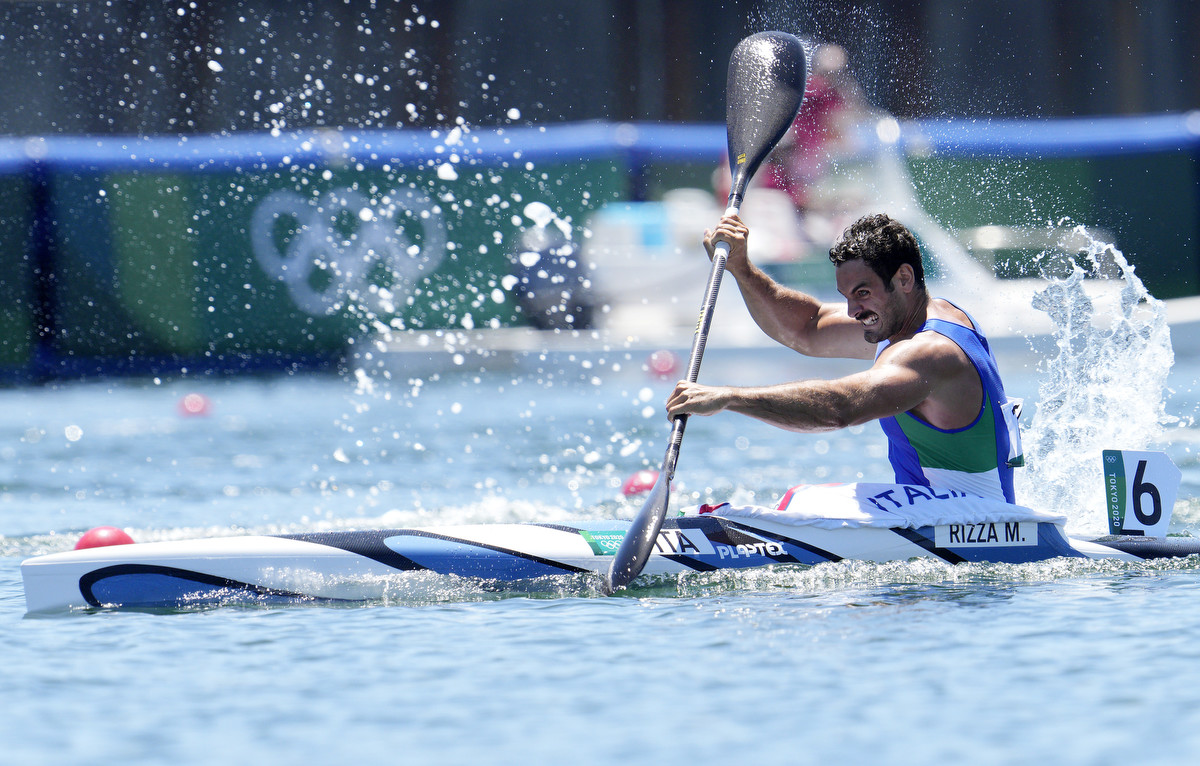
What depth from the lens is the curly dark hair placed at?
4105 millimetres

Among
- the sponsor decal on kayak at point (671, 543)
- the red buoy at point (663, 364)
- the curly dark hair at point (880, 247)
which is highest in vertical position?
the red buoy at point (663, 364)

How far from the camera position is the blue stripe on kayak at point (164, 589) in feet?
13.1

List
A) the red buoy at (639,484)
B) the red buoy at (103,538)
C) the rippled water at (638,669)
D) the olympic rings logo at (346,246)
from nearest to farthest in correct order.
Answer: the rippled water at (638,669) → the red buoy at (103,538) → the red buoy at (639,484) → the olympic rings logo at (346,246)

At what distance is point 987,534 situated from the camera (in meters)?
4.21

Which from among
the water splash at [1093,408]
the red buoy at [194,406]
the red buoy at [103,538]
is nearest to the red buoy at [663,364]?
the red buoy at [194,406]

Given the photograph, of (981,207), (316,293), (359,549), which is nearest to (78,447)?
(316,293)

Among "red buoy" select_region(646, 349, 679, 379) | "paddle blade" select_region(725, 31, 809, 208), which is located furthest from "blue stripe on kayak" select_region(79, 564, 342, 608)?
"red buoy" select_region(646, 349, 679, 379)

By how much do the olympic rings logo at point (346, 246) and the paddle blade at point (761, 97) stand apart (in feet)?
21.1

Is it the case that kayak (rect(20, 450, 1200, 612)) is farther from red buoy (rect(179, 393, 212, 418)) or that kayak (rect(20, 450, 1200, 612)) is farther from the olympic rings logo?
the olympic rings logo

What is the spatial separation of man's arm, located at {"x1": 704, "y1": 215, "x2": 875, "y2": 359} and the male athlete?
30 cm

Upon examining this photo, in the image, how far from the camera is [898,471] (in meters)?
4.45

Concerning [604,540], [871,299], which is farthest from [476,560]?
[871,299]

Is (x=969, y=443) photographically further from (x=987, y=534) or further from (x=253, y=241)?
(x=253, y=241)

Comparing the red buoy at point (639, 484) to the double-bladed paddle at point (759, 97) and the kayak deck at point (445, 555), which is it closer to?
the double-bladed paddle at point (759, 97)
